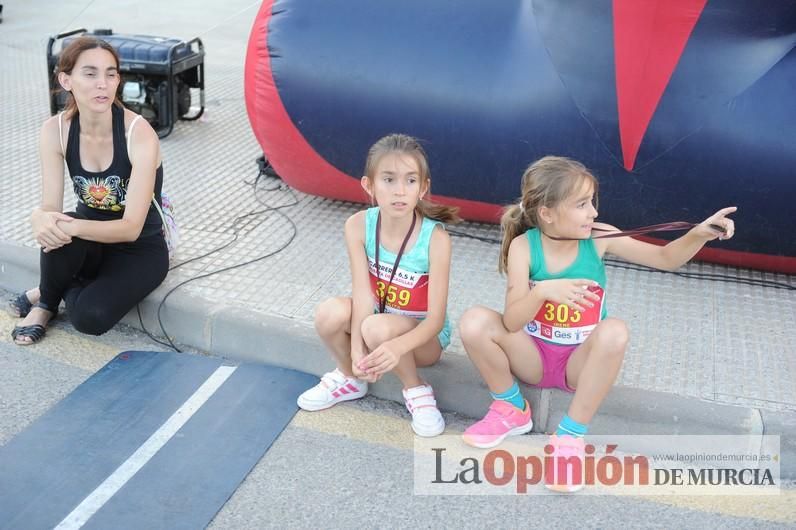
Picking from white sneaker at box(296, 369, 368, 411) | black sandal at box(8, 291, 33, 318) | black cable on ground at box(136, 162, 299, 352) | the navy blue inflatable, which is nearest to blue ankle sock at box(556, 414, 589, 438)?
white sneaker at box(296, 369, 368, 411)

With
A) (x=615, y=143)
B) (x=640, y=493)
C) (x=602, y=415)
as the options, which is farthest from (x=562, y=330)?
(x=615, y=143)

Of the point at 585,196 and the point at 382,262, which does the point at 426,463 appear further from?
the point at 585,196

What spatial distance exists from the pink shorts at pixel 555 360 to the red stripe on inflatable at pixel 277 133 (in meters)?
1.70

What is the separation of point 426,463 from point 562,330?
0.58 meters

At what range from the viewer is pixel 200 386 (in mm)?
3135

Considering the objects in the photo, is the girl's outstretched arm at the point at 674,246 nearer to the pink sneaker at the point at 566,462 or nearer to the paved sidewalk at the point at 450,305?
the paved sidewalk at the point at 450,305

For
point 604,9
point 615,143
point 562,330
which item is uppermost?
point 604,9

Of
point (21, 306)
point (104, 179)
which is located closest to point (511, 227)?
point (104, 179)

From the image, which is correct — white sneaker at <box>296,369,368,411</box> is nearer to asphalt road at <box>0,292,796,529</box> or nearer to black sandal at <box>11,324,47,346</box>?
asphalt road at <box>0,292,796,529</box>

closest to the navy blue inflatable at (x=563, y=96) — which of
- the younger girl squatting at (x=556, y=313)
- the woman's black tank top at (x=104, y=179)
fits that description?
the woman's black tank top at (x=104, y=179)

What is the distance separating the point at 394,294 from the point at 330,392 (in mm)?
406

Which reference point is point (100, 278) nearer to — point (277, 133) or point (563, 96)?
point (277, 133)

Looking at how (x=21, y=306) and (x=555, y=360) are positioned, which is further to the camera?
(x=21, y=306)

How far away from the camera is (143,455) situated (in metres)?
2.75
